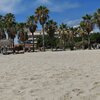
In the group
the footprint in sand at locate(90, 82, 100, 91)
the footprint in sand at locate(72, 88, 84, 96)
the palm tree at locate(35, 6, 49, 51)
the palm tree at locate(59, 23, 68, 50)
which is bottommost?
the footprint in sand at locate(72, 88, 84, 96)

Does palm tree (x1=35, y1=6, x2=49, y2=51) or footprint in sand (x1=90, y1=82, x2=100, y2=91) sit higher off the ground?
palm tree (x1=35, y1=6, x2=49, y2=51)

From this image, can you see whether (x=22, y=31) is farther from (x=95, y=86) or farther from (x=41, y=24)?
(x=95, y=86)

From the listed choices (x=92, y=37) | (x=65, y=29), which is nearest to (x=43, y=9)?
(x=65, y=29)

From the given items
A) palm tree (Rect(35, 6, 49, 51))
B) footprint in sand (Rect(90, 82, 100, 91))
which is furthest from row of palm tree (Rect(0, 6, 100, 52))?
footprint in sand (Rect(90, 82, 100, 91))

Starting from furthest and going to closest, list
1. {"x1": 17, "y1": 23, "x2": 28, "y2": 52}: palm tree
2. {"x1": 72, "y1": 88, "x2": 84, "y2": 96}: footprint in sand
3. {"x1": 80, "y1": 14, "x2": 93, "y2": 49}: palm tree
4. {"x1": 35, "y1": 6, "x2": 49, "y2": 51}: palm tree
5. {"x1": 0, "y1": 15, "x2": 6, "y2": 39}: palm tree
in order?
1. {"x1": 17, "y1": 23, "x2": 28, "y2": 52}: palm tree
2. {"x1": 0, "y1": 15, "x2": 6, "y2": 39}: palm tree
3. {"x1": 80, "y1": 14, "x2": 93, "y2": 49}: palm tree
4. {"x1": 35, "y1": 6, "x2": 49, "y2": 51}: palm tree
5. {"x1": 72, "y1": 88, "x2": 84, "y2": 96}: footprint in sand

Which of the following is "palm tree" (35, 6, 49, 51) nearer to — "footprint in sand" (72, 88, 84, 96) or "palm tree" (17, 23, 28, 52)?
"palm tree" (17, 23, 28, 52)

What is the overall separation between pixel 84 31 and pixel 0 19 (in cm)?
2455

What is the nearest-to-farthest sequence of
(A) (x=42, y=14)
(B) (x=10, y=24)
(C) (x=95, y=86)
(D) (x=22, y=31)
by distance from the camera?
1. (C) (x=95, y=86)
2. (A) (x=42, y=14)
3. (B) (x=10, y=24)
4. (D) (x=22, y=31)

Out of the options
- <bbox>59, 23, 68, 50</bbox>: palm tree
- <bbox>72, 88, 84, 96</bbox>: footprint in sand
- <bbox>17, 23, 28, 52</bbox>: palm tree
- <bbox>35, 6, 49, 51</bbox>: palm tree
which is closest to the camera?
<bbox>72, 88, 84, 96</bbox>: footprint in sand

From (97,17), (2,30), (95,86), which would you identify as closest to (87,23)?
(97,17)

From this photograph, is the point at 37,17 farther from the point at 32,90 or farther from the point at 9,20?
the point at 32,90

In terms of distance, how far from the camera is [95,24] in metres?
86.3

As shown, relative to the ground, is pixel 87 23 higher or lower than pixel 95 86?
higher

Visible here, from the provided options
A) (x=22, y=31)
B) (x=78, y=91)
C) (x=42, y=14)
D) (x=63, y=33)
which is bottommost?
(x=78, y=91)
